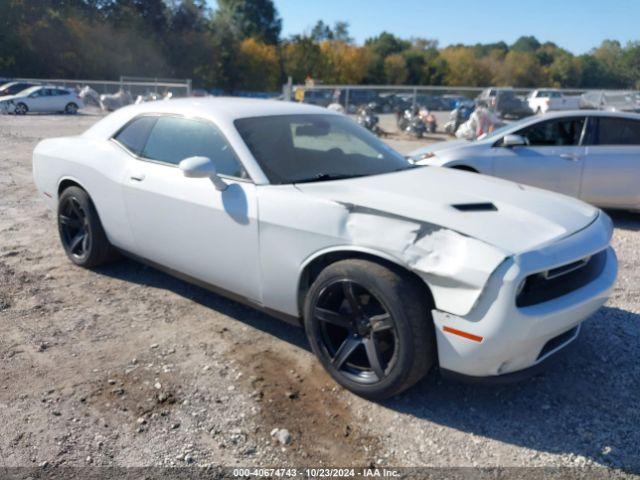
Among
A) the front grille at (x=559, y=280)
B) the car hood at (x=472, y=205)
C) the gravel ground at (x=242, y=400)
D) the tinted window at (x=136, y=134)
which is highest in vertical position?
the tinted window at (x=136, y=134)

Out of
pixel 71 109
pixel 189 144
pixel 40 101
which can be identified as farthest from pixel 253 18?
pixel 189 144

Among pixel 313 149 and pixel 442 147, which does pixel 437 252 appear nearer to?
pixel 313 149

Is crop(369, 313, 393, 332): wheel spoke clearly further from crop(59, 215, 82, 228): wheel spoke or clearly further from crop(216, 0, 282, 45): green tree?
crop(216, 0, 282, 45): green tree

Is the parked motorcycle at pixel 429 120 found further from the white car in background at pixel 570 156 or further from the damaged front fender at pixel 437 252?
the damaged front fender at pixel 437 252

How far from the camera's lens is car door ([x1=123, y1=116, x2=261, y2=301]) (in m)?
3.61

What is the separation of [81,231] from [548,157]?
5535mm

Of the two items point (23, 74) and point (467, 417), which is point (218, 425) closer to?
point (467, 417)

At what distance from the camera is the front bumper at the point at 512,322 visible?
2.70 m

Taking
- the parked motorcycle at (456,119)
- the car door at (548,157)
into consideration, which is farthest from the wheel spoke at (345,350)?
the parked motorcycle at (456,119)

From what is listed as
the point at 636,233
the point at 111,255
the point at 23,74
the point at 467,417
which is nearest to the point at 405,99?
the point at 636,233

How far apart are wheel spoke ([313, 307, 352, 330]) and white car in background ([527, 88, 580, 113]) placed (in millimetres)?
25009

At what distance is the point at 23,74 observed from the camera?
52531 millimetres

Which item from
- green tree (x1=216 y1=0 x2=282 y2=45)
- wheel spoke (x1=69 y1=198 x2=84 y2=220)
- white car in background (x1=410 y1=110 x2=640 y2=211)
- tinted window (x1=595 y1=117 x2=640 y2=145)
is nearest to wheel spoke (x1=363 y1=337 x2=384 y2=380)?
wheel spoke (x1=69 y1=198 x2=84 y2=220)

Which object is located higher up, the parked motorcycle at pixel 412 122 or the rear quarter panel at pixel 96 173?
the rear quarter panel at pixel 96 173
